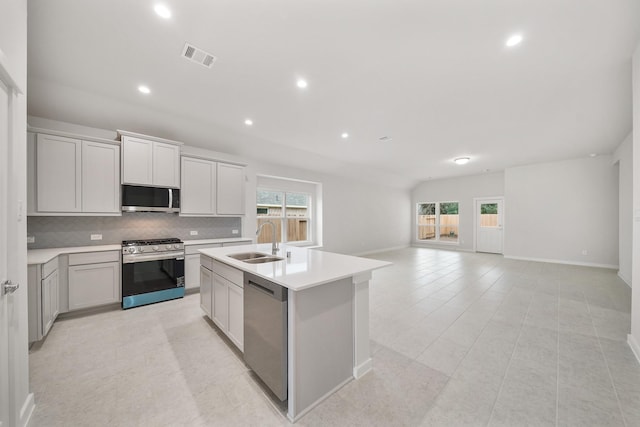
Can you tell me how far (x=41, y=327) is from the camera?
2352 millimetres

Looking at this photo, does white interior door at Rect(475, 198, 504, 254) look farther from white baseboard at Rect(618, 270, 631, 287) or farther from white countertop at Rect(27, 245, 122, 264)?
white countertop at Rect(27, 245, 122, 264)

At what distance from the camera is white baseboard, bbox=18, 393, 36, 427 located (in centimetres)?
142

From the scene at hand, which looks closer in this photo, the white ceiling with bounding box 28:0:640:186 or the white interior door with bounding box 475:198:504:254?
the white ceiling with bounding box 28:0:640:186

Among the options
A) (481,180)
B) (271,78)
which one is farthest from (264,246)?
(481,180)

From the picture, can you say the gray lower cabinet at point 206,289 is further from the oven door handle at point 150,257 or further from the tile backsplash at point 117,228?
the tile backsplash at point 117,228

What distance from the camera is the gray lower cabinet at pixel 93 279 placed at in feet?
9.68

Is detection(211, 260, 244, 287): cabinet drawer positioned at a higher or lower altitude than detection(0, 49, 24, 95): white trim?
lower

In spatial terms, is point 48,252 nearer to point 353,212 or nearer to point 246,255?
point 246,255

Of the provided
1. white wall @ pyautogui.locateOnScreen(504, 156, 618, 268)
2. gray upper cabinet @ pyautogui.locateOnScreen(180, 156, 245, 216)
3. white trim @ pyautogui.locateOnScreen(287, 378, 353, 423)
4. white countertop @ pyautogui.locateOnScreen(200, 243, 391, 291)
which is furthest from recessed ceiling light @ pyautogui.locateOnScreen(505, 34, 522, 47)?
white wall @ pyautogui.locateOnScreen(504, 156, 618, 268)

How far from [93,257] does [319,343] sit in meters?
3.31

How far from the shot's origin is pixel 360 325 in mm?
1896

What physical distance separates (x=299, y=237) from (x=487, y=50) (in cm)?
549

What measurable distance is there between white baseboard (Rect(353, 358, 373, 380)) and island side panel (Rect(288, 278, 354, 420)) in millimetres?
40

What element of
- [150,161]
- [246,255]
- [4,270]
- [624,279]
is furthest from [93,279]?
[624,279]
